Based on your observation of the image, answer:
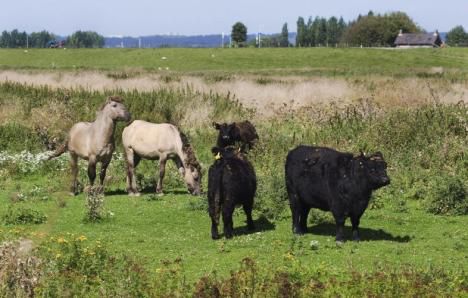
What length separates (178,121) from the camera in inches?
1096

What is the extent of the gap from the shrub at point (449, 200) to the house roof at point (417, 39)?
149 metres

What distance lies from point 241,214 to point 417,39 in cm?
15212

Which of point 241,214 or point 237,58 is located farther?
point 237,58

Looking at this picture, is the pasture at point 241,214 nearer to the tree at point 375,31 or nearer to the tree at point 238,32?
the tree at point 375,31

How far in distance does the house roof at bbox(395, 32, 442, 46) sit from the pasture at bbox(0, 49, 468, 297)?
132 metres

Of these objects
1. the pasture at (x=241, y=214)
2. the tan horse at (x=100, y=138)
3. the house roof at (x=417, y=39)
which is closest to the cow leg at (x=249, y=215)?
the pasture at (x=241, y=214)

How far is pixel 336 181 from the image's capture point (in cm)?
1332

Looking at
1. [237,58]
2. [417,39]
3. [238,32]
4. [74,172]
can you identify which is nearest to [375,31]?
[417,39]

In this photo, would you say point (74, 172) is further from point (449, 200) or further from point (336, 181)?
point (449, 200)

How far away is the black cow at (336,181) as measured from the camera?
43.3 feet

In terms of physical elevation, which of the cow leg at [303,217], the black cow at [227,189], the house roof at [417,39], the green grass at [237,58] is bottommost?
the cow leg at [303,217]

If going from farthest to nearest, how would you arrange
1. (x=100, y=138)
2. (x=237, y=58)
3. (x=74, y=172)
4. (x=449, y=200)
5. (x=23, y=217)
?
(x=237, y=58)
(x=74, y=172)
(x=100, y=138)
(x=449, y=200)
(x=23, y=217)

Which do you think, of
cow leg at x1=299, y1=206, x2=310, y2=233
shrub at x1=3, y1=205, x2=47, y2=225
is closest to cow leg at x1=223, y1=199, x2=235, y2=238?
cow leg at x1=299, y1=206, x2=310, y2=233

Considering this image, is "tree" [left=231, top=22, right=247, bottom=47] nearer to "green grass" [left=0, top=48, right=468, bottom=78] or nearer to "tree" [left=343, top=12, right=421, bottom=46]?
"tree" [left=343, top=12, right=421, bottom=46]
